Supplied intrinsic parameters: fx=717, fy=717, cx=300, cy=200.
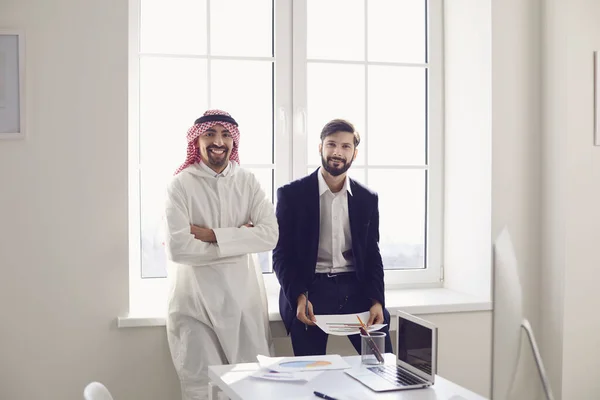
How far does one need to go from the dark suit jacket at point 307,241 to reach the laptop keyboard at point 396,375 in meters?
1.01

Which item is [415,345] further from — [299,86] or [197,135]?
[299,86]

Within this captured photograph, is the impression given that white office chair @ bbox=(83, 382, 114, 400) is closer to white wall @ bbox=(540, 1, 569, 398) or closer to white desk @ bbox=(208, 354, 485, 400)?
white desk @ bbox=(208, 354, 485, 400)

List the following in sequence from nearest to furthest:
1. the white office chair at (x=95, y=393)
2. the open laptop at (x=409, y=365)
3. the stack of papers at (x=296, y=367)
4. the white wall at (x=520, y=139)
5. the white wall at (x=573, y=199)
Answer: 1. the white office chair at (x=95, y=393)
2. the open laptop at (x=409, y=365)
3. the stack of papers at (x=296, y=367)
4. the white wall at (x=573, y=199)
5. the white wall at (x=520, y=139)

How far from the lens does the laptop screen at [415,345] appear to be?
7.80 feet

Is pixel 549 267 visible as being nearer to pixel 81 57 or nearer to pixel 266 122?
pixel 266 122

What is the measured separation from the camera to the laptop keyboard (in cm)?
240

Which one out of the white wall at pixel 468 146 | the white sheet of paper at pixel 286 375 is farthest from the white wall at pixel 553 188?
the white sheet of paper at pixel 286 375

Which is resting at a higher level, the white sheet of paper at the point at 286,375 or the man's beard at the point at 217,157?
the man's beard at the point at 217,157

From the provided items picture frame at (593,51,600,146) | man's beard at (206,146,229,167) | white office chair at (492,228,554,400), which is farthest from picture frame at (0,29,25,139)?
picture frame at (593,51,600,146)

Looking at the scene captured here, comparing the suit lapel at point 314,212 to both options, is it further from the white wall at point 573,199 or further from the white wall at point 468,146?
the white wall at point 573,199

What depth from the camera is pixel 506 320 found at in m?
4.17

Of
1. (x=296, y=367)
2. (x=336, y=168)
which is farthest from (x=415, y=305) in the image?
(x=296, y=367)

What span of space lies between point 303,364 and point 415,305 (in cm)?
144

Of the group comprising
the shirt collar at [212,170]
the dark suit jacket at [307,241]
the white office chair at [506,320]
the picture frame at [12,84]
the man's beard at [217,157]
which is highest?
the picture frame at [12,84]
